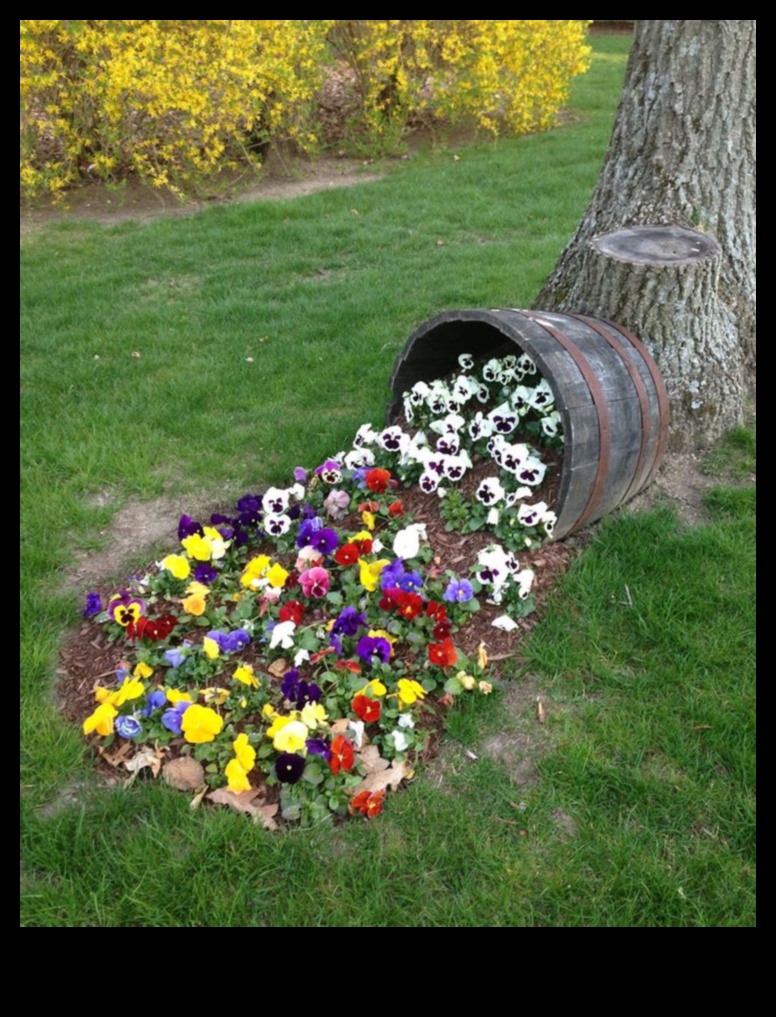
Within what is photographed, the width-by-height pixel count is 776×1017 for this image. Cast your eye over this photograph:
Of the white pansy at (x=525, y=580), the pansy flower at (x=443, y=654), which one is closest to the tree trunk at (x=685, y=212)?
the white pansy at (x=525, y=580)

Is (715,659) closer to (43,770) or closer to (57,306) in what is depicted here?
(43,770)

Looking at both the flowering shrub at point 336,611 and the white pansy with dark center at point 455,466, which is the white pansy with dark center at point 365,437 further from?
the white pansy with dark center at point 455,466

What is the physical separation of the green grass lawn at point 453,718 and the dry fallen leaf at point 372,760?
116 mm

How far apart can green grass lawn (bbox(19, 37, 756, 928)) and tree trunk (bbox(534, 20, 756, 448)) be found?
0.43 m

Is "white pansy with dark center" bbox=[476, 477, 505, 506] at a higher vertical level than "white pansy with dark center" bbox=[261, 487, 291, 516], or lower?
higher

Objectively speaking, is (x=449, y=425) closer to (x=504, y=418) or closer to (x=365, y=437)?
(x=504, y=418)

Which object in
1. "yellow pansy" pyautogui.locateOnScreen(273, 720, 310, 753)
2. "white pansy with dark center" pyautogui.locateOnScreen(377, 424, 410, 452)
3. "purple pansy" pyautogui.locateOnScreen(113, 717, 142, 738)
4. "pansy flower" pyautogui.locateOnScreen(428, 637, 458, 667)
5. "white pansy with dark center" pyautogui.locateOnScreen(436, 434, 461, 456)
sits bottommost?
"purple pansy" pyautogui.locateOnScreen(113, 717, 142, 738)

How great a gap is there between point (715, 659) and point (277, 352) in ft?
11.1

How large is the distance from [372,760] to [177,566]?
3.71 ft

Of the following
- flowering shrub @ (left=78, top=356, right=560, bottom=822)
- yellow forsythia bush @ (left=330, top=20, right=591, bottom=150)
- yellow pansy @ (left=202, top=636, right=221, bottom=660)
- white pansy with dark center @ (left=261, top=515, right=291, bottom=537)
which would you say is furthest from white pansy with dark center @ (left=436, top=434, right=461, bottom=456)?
yellow forsythia bush @ (left=330, top=20, right=591, bottom=150)

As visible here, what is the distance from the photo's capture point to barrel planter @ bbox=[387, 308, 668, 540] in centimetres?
309

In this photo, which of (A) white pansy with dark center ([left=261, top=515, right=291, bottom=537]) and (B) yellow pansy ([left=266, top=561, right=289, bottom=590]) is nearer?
(B) yellow pansy ([left=266, top=561, right=289, bottom=590])

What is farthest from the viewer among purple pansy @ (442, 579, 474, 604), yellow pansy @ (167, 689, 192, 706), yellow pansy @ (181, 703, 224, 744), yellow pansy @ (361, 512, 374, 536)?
yellow pansy @ (361, 512, 374, 536)

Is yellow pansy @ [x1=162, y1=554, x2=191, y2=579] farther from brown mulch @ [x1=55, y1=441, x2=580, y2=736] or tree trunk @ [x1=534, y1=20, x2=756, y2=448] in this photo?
tree trunk @ [x1=534, y1=20, x2=756, y2=448]
